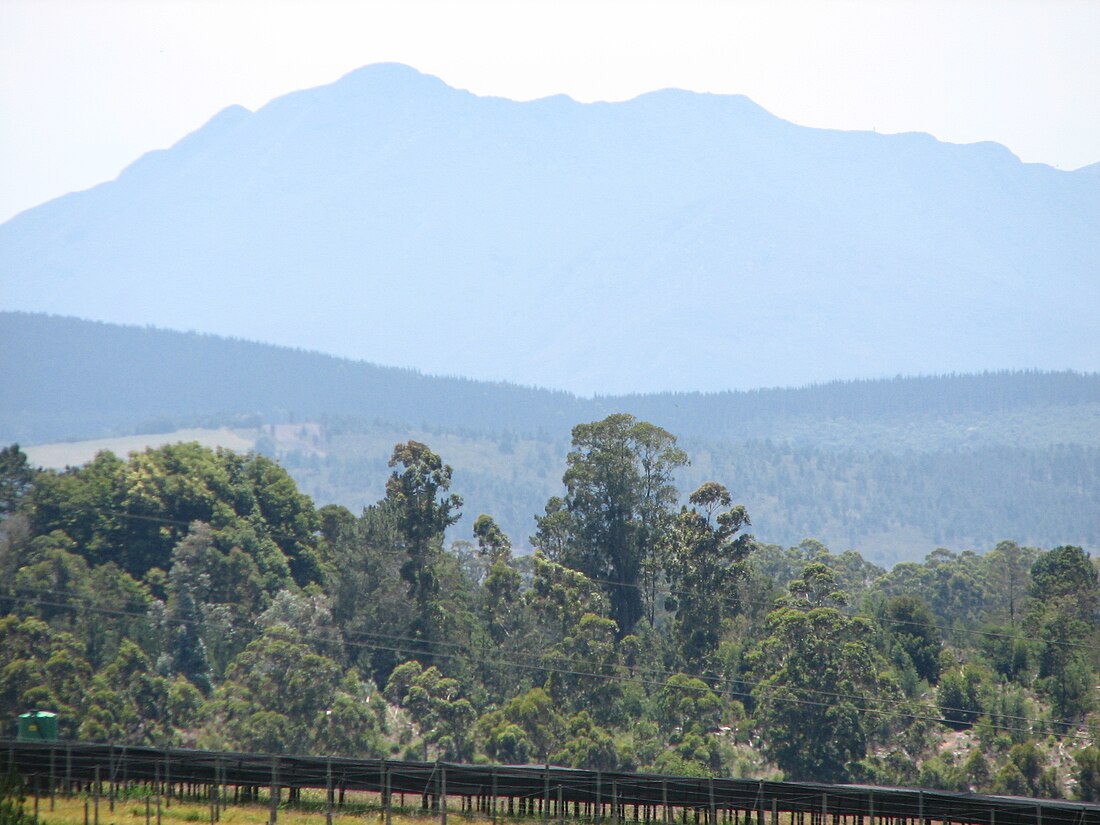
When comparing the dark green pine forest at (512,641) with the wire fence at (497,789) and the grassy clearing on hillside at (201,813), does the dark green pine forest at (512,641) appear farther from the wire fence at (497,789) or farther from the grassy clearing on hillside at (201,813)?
the grassy clearing on hillside at (201,813)

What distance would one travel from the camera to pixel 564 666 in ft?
403

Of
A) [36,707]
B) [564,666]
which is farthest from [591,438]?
[36,707]

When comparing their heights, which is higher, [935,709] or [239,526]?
[239,526]

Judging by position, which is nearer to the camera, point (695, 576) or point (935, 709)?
point (935, 709)

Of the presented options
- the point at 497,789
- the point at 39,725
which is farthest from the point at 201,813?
the point at 39,725

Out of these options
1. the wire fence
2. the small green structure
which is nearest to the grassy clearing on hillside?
the wire fence

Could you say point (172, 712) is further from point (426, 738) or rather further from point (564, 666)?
point (564, 666)

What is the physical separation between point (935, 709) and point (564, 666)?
27.8 m

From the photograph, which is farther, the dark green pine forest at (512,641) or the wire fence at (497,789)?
the dark green pine forest at (512,641)

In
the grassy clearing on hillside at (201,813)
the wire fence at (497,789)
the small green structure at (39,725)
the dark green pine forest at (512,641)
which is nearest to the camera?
the grassy clearing on hillside at (201,813)

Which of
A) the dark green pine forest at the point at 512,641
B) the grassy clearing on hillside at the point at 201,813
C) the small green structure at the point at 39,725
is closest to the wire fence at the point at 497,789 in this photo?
the grassy clearing on hillside at the point at 201,813

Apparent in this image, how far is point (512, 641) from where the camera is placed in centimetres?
13012

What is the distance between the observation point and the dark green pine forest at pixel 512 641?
114 metres

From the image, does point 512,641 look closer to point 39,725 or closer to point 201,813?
point 39,725
